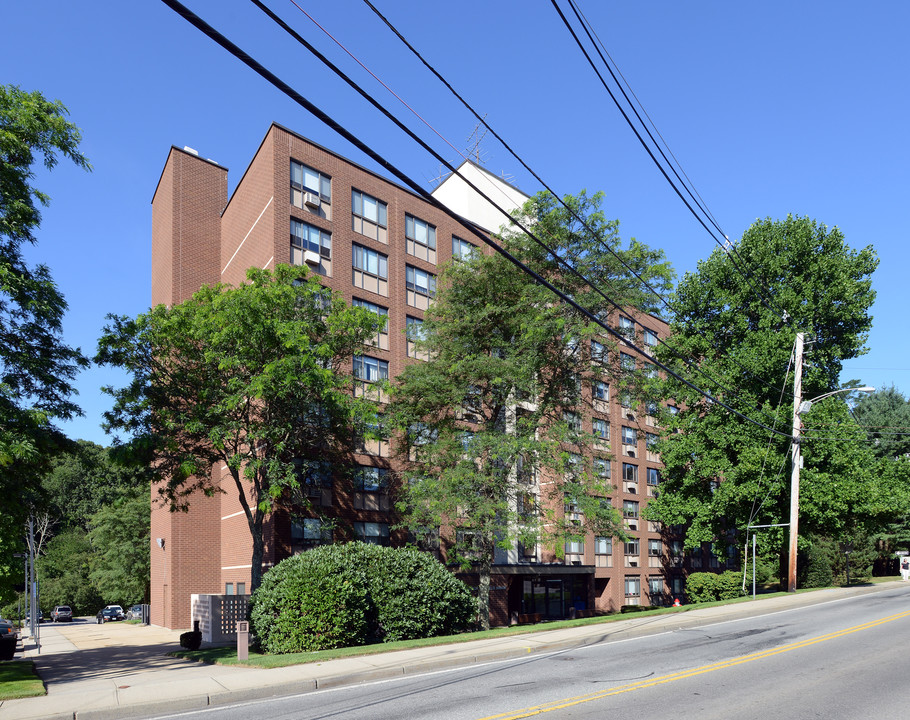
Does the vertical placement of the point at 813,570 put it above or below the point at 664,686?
below

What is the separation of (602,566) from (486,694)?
40.6m

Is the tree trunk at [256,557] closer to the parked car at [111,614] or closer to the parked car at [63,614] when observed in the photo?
the parked car at [111,614]

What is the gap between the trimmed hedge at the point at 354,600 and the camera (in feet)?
64.2

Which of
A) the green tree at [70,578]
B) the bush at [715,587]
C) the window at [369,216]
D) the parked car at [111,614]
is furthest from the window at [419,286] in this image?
the green tree at [70,578]

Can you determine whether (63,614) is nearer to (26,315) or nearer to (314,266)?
(314,266)

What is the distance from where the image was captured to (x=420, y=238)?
3984cm

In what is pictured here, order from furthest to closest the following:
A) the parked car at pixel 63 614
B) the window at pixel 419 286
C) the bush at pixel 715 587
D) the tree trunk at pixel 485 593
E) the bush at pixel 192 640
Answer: the parked car at pixel 63 614 < the window at pixel 419 286 < the bush at pixel 715 587 < the tree trunk at pixel 485 593 < the bush at pixel 192 640

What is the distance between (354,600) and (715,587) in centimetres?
2496

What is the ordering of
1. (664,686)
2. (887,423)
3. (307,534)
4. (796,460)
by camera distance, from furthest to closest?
1. (887,423)
2. (796,460)
3. (307,534)
4. (664,686)

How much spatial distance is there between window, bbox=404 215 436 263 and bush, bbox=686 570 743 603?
22359 mm

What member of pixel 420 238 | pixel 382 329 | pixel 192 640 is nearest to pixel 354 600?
pixel 192 640

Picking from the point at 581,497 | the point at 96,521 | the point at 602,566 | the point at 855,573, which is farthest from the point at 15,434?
the point at 855,573

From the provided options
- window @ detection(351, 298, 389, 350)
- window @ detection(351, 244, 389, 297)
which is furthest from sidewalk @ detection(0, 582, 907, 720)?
window @ detection(351, 244, 389, 297)

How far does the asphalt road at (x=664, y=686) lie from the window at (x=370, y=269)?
23.3m
